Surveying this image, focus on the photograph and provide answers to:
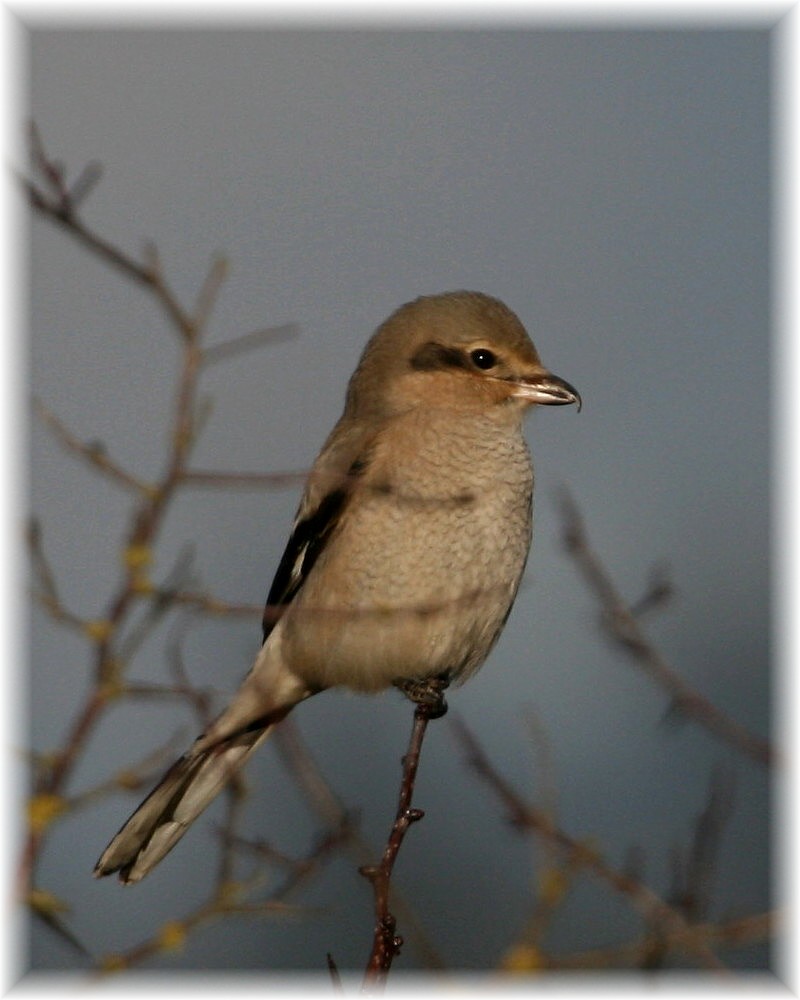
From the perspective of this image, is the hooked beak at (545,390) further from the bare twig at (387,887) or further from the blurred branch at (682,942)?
the blurred branch at (682,942)

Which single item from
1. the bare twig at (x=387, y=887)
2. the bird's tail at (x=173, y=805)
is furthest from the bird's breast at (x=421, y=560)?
the bare twig at (x=387, y=887)

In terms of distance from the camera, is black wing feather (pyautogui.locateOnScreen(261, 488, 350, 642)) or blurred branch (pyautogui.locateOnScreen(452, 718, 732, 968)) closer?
blurred branch (pyautogui.locateOnScreen(452, 718, 732, 968))

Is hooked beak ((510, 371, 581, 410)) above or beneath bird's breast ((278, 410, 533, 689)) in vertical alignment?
above

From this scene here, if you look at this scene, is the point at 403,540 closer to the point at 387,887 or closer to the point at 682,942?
the point at 387,887

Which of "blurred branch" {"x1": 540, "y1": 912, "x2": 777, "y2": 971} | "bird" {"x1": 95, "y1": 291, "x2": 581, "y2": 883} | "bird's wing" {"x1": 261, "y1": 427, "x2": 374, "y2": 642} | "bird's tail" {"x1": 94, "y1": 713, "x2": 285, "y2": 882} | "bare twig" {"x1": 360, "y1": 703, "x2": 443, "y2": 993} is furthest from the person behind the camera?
"bird's wing" {"x1": 261, "y1": 427, "x2": 374, "y2": 642}

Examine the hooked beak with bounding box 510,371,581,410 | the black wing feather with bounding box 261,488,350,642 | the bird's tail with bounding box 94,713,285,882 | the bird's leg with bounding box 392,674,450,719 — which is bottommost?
the bird's tail with bounding box 94,713,285,882

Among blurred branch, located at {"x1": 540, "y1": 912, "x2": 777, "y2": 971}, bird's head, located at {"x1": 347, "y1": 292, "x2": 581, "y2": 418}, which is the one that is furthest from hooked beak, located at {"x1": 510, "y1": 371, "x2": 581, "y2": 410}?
blurred branch, located at {"x1": 540, "y1": 912, "x2": 777, "y2": 971}

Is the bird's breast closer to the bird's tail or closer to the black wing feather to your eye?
the black wing feather

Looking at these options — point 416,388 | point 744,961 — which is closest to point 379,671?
point 416,388

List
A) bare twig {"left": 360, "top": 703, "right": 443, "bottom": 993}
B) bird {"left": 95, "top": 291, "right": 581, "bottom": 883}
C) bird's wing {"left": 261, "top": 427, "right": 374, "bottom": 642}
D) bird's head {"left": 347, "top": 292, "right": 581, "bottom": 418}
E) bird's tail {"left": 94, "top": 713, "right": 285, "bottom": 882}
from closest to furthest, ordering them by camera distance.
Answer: bare twig {"left": 360, "top": 703, "right": 443, "bottom": 993} < bird's tail {"left": 94, "top": 713, "right": 285, "bottom": 882} < bird {"left": 95, "top": 291, "right": 581, "bottom": 883} < bird's wing {"left": 261, "top": 427, "right": 374, "bottom": 642} < bird's head {"left": 347, "top": 292, "right": 581, "bottom": 418}
